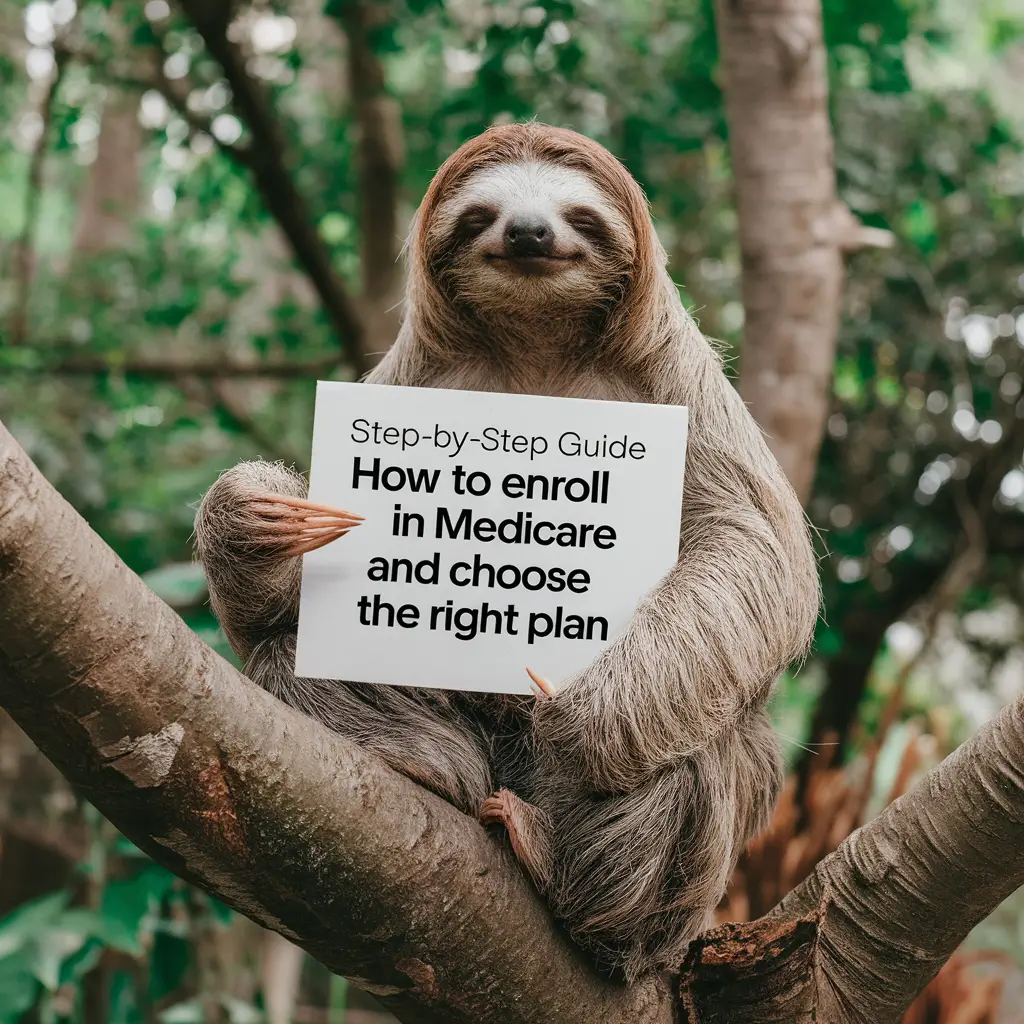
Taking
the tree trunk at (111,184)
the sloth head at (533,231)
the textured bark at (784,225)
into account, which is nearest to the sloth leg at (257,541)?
the sloth head at (533,231)

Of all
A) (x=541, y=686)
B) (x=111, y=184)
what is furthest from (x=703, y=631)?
(x=111, y=184)

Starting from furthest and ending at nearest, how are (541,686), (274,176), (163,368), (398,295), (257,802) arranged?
(163,368) → (398,295) → (274,176) → (541,686) → (257,802)

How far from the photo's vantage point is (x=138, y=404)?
21.1 ft

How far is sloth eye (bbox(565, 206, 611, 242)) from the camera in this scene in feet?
7.89

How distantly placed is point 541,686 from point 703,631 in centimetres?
33

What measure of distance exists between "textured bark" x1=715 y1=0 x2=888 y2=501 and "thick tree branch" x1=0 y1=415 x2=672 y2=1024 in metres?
2.52

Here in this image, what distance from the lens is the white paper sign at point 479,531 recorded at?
2273mm

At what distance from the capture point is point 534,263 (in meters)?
2.36

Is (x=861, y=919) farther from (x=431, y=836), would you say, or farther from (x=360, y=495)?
(x=360, y=495)

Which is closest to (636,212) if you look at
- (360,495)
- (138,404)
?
(360,495)

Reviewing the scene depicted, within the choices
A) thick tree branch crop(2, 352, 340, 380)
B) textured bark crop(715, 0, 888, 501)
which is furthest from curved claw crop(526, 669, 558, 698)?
thick tree branch crop(2, 352, 340, 380)

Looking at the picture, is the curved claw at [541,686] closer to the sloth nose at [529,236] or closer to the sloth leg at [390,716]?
the sloth leg at [390,716]

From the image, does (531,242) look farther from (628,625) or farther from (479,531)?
(628,625)

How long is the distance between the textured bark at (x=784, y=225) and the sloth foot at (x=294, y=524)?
233 centimetres
